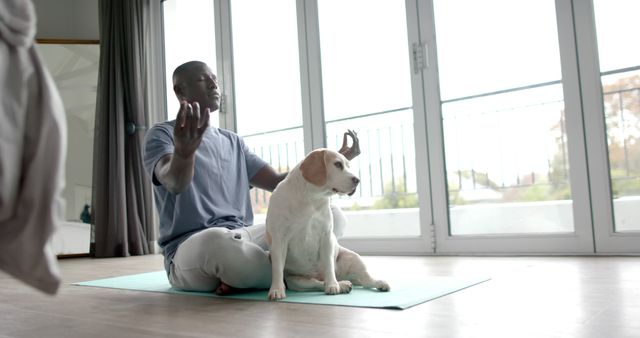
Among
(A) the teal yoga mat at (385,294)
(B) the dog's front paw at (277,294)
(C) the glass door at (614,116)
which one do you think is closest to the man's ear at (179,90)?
(A) the teal yoga mat at (385,294)

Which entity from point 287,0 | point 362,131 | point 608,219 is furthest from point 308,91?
point 608,219

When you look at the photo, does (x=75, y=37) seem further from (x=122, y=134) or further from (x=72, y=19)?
(x=122, y=134)

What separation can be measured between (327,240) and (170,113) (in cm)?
337

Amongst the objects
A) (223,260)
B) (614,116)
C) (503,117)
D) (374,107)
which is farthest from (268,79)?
(223,260)

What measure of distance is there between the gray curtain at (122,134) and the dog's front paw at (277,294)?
9.52ft

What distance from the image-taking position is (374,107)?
366cm

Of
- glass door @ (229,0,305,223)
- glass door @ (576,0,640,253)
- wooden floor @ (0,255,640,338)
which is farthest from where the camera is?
glass door @ (229,0,305,223)

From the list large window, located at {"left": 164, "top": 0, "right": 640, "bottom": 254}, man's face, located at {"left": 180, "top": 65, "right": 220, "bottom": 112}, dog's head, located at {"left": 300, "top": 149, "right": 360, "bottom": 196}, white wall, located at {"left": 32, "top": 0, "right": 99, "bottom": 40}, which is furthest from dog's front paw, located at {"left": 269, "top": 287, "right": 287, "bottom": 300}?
white wall, located at {"left": 32, "top": 0, "right": 99, "bottom": 40}

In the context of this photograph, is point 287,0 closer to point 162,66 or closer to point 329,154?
point 162,66

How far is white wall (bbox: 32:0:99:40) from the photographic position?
16.8 feet

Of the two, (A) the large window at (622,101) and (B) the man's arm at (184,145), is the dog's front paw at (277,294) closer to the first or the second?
(B) the man's arm at (184,145)

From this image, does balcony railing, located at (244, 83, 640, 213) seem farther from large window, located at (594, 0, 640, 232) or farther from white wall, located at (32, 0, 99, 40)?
white wall, located at (32, 0, 99, 40)

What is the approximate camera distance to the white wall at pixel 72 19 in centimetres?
511

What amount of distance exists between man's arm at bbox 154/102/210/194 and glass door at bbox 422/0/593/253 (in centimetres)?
186
